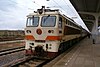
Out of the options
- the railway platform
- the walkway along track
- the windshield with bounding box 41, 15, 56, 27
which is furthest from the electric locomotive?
the railway platform

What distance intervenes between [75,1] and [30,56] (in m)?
22.3

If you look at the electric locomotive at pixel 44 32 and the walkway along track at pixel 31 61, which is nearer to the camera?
the walkway along track at pixel 31 61

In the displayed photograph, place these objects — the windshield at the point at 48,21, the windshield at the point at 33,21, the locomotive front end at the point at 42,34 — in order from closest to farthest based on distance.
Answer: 1. the locomotive front end at the point at 42,34
2. the windshield at the point at 48,21
3. the windshield at the point at 33,21

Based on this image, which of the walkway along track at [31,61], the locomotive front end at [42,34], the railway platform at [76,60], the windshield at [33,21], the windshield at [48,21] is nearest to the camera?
the railway platform at [76,60]

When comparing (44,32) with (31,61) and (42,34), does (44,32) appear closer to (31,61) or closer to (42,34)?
(42,34)

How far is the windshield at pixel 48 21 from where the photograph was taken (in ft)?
46.4

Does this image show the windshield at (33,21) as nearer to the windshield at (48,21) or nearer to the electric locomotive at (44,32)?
the electric locomotive at (44,32)

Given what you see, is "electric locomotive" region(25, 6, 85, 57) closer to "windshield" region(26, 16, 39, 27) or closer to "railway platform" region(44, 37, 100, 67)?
"windshield" region(26, 16, 39, 27)

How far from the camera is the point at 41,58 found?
44.8 feet

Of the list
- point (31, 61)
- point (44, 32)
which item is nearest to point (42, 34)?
point (44, 32)

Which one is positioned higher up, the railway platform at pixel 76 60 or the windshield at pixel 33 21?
the windshield at pixel 33 21

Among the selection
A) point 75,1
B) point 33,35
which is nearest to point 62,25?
point 33,35

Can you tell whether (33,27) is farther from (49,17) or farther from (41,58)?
(41,58)

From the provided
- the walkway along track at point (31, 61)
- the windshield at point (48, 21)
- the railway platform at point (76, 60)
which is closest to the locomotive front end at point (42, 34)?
the windshield at point (48, 21)
